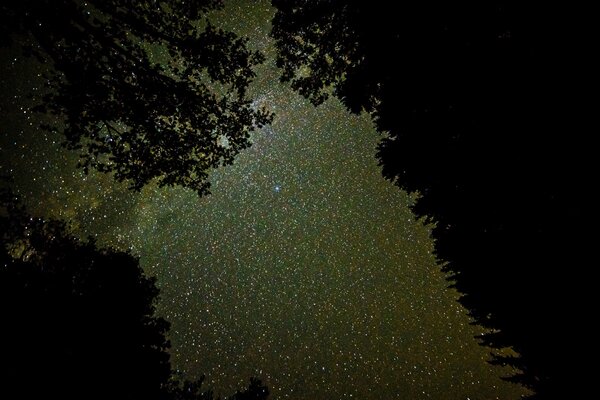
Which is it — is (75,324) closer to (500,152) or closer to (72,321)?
(72,321)

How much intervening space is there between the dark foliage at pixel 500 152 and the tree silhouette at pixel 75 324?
22.5 feet

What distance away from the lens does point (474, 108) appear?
2.61m

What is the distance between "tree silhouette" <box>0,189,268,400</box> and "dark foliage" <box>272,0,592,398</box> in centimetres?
684

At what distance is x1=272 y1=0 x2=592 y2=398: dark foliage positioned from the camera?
2135mm

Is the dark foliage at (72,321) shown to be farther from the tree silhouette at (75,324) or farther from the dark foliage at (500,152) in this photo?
the dark foliage at (500,152)

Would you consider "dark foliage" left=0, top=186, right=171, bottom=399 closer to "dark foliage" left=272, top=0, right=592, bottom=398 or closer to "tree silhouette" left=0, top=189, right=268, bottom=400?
"tree silhouette" left=0, top=189, right=268, bottom=400

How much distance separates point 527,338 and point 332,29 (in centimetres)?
548

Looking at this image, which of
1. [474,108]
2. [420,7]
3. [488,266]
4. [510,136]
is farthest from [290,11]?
[488,266]

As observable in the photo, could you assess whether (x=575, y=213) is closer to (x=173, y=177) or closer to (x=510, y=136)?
(x=510, y=136)

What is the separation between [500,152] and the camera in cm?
244

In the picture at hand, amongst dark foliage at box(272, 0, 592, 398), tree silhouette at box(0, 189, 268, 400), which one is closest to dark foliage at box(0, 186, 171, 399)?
tree silhouette at box(0, 189, 268, 400)

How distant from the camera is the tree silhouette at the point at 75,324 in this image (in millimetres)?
5535

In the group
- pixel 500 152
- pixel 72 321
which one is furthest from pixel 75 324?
pixel 500 152

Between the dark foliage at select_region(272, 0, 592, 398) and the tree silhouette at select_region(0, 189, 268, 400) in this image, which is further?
the tree silhouette at select_region(0, 189, 268, 400)
